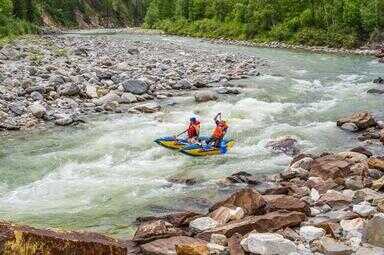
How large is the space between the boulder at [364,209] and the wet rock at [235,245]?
277cm

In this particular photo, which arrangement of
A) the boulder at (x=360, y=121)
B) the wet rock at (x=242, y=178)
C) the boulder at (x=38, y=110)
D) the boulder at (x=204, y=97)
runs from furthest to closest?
the boulder at (x=204, y=97) < the boulder at (x=38, y=110) < the boulder at (x=360, y=121) < the wet rock at (x=242, y=178)

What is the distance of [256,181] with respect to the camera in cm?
1504

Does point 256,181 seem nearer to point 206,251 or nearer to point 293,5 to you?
point 206,251

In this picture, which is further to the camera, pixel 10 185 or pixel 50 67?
pixel 50 67

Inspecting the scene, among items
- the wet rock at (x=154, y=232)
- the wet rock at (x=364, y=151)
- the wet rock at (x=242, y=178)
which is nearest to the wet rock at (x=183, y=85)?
the wet rock at (x=364, y=151)

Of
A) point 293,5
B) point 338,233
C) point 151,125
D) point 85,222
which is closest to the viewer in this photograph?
point 338,233

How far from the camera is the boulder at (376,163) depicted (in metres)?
15.0

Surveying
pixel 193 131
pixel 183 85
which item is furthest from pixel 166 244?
pixel 183 85

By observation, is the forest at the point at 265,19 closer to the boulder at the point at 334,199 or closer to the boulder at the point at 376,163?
the boulder at the point at 376,163

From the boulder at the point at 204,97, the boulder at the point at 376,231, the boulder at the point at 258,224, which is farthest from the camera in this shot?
the boulder at the point at 204,97

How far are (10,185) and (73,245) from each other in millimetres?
7889

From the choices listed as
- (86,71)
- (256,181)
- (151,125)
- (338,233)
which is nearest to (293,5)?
(86,71)

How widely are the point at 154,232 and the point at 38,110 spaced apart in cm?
1411

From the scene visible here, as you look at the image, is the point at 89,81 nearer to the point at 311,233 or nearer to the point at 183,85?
the point at 183,85
